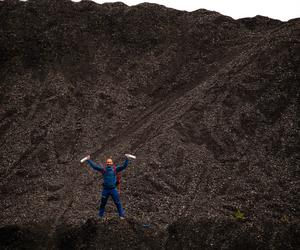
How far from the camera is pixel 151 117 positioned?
25.0m

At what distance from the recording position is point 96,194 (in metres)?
19.5

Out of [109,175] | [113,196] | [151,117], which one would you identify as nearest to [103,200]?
[113,196]

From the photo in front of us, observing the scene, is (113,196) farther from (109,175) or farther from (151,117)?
(151,117)

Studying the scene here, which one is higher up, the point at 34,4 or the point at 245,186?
the point at 34,4

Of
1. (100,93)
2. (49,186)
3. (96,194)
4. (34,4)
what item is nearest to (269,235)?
(96,194)

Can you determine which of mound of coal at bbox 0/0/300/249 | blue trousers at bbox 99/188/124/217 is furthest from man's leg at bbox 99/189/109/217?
mound of coal at bbox 0/0/300/249

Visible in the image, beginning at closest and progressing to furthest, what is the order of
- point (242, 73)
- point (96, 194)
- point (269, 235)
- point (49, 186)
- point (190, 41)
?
1. point (269, 235)
2. point (96, 194)
3. point (49, 186)
4. point (242, 73)
5. point (190, 41)

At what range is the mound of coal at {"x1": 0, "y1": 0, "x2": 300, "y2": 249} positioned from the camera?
18.5 meters

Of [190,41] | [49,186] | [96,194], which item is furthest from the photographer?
[190,41]

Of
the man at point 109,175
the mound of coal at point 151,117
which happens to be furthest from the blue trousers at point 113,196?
the mound of coal at point 151,117

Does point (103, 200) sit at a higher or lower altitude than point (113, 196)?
lower

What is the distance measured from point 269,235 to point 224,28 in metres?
17.3

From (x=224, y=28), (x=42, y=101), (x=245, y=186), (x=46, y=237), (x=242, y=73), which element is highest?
(x=224, y=28)

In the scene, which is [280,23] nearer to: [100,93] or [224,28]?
[224,28]
